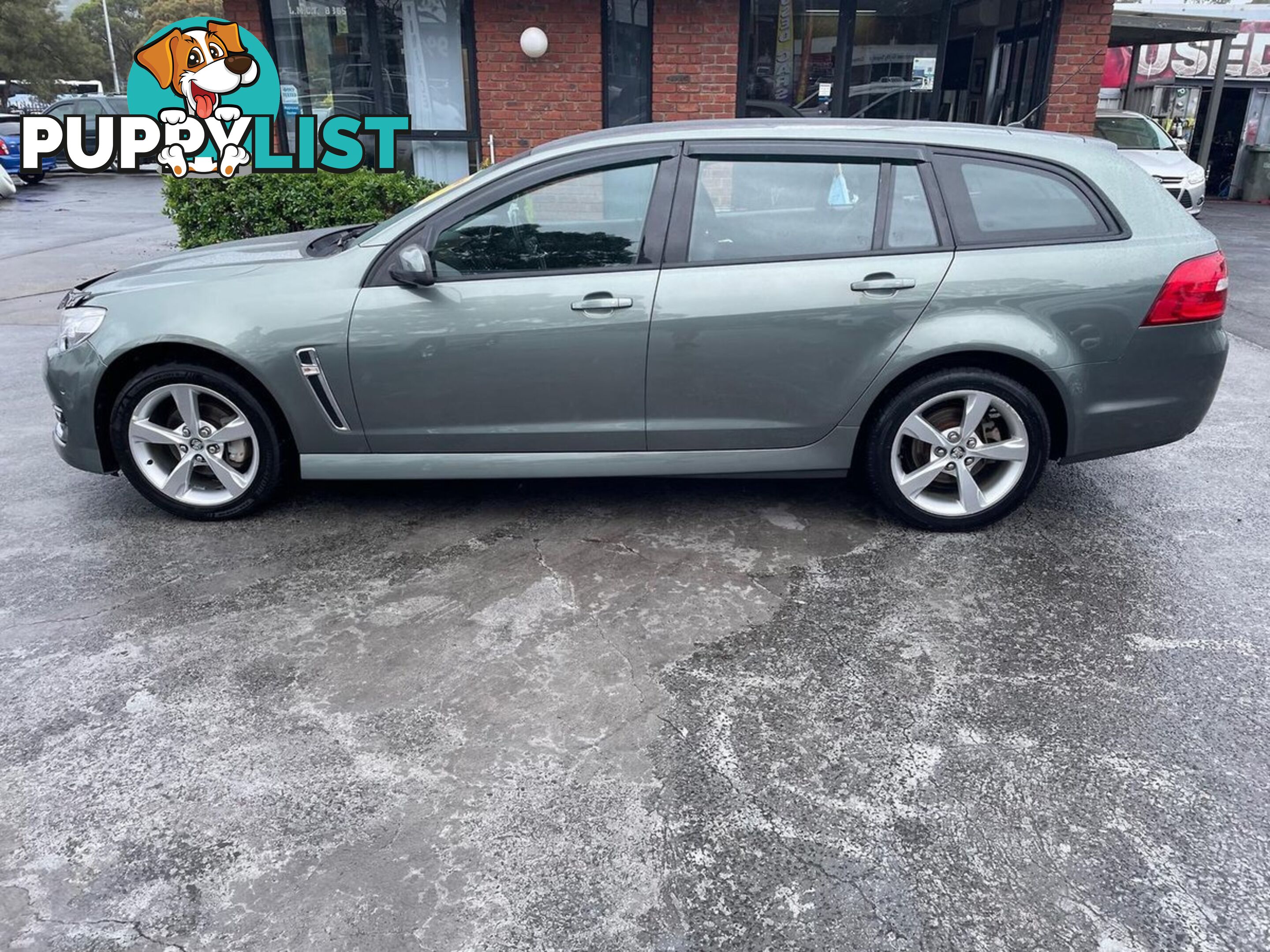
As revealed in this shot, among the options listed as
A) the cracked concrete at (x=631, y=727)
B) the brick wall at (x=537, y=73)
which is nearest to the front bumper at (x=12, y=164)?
the brick wall at (x=537, y=73)

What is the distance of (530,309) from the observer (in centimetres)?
404

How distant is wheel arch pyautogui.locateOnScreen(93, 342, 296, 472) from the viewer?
424 centimetres

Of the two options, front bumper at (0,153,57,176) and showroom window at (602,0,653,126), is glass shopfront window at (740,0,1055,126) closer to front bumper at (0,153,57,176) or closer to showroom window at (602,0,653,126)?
showroom window at (602,0,653,126)

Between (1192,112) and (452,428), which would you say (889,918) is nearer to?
(452,428)

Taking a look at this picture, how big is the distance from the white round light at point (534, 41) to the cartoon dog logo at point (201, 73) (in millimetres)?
2951

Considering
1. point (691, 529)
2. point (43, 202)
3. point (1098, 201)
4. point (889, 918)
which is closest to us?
point (889, 918)

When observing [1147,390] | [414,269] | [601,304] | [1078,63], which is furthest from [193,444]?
[1078,63]

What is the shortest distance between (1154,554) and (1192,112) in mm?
24070

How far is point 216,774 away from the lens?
2.83m

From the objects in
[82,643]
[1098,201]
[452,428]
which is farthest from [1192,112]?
[82,643]

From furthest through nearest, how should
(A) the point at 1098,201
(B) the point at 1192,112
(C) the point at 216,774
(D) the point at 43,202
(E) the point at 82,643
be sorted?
(B) the point at 1192,112
(D) the point at 43,202
(A) the point at 1098,201
(E) the point at 82,643
(C) the point at 216,774

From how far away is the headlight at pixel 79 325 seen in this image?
4.26 metres

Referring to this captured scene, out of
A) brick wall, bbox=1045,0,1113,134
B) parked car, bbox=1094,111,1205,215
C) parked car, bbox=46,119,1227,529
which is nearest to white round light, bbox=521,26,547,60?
brick wall, bbox=1045,0,1113,134

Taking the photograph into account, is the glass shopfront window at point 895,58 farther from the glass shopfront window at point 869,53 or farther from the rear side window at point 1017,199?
the rear side window at point 1017,199
